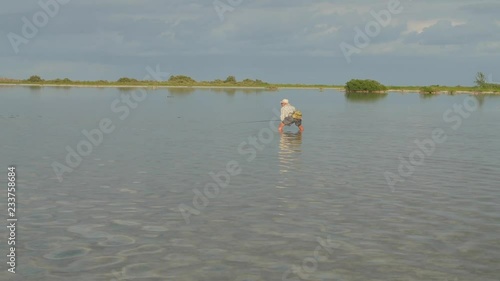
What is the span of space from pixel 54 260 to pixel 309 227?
508cm

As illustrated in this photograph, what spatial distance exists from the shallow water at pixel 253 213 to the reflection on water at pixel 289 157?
85 mm

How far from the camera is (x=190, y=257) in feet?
33.6

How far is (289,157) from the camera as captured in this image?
23.2m

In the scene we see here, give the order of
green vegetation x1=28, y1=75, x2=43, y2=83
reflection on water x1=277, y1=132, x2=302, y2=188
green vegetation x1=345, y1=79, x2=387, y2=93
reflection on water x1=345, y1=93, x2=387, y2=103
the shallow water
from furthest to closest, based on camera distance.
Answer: green vegetation x1=28, y1=75, x2=43, y2=83
green vegetation x1=345, y1=79, x2=387, y2=93
reflection on water x1=345, y1=93, x2=387, y2=103
reflection on water x1=277, y1=132, x2=302, y2=188
the shallow water

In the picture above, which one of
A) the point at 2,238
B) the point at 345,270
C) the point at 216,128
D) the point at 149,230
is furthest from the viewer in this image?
the point at 216,128

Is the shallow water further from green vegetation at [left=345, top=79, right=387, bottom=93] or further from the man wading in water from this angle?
green vegetation at [left=345, top=79, right=387, bottom=93]

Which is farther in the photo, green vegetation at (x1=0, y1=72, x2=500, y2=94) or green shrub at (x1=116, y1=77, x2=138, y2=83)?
green shrub at (x1=116, y1=77, x2=138, y2=83)

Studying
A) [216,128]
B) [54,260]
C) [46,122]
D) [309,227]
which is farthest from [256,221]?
[46,122]

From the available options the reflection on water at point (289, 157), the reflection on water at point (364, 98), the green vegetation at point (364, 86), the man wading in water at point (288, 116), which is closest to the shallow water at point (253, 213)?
the reflection on water at point (289, 157)

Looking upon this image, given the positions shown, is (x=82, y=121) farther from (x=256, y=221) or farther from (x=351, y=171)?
(x=256, y=221)

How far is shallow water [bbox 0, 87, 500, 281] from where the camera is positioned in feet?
32.2

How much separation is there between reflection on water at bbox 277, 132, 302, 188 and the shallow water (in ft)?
0.28

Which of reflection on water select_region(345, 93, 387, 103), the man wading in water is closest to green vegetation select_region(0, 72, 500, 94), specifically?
reflection on water select_region(345, 93, 387, 103)

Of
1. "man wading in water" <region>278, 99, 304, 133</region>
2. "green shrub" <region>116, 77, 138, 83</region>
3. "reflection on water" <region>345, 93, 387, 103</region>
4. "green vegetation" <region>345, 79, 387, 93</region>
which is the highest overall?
"green shrub" <region>116, 77, 138, 83</region>
